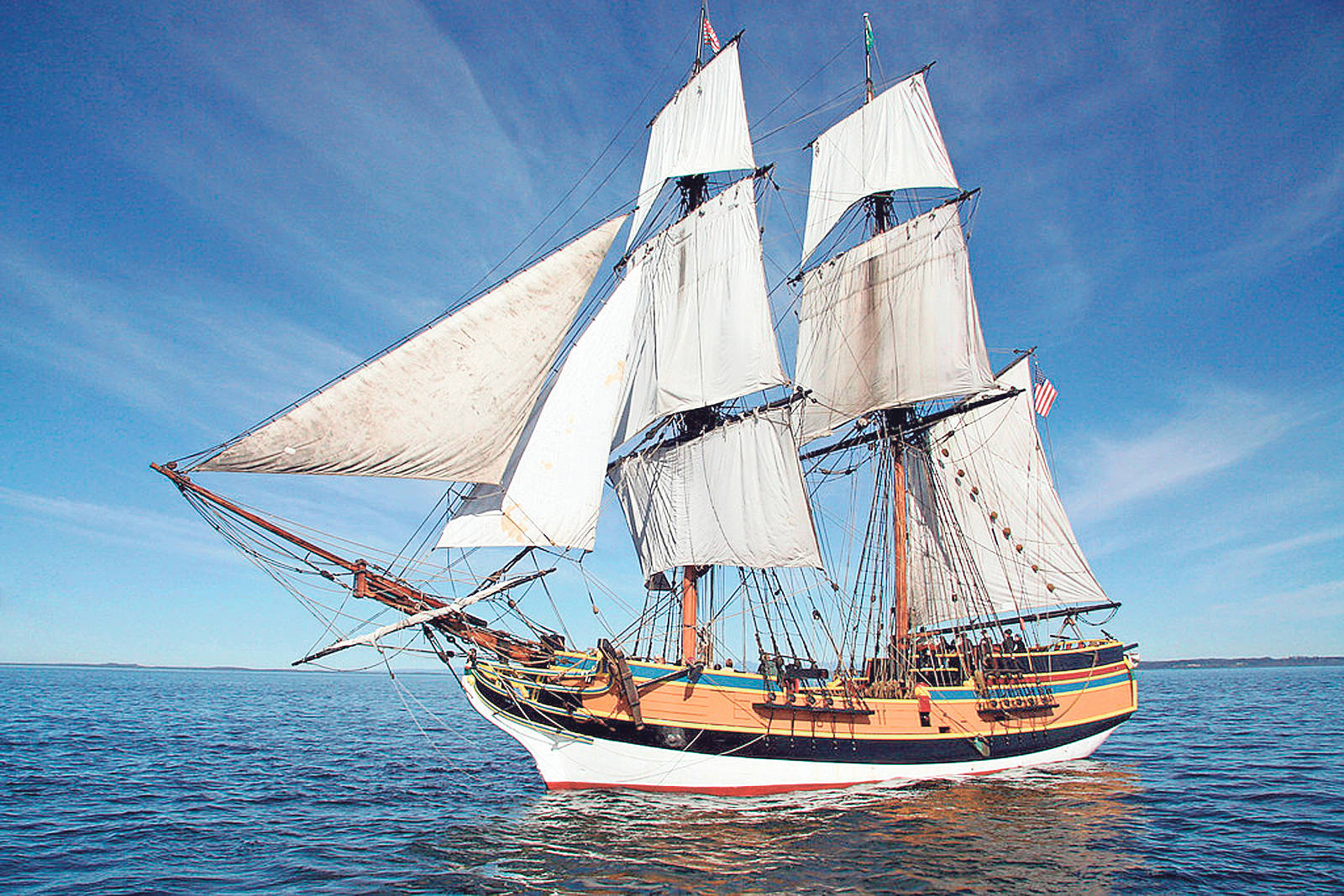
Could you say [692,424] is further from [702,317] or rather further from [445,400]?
[445,400]

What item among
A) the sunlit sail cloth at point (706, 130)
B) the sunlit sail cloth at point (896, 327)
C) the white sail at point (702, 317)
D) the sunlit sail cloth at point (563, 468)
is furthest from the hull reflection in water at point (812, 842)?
the sunlit sail cloth at point (706, 130)

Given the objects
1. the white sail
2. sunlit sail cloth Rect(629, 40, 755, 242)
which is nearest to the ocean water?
the white sail

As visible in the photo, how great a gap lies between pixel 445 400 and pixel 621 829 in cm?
1134

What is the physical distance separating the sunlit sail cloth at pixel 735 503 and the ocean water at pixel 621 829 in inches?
329

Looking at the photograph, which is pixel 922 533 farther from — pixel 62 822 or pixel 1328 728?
pixel 62 822

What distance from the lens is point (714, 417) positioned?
92.9ft

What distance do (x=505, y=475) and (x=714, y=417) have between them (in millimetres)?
10368

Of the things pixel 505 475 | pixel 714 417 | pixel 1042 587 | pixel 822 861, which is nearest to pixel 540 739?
pixel 505 475

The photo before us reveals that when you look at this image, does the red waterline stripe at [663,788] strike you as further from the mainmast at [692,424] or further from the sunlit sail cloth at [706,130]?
the sunlit sail cloth at [706,130]

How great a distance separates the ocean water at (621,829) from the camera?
13.1 m

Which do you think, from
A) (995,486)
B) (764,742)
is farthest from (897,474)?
(764,742)

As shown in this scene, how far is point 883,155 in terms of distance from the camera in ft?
122

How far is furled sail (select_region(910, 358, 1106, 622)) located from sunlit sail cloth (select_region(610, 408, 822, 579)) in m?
10.9

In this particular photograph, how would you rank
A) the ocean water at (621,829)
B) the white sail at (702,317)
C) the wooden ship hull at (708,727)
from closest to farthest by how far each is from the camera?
the ocean water at (621,829) < the wooden ship hull at (708,727) < the white sail at (702,317)
